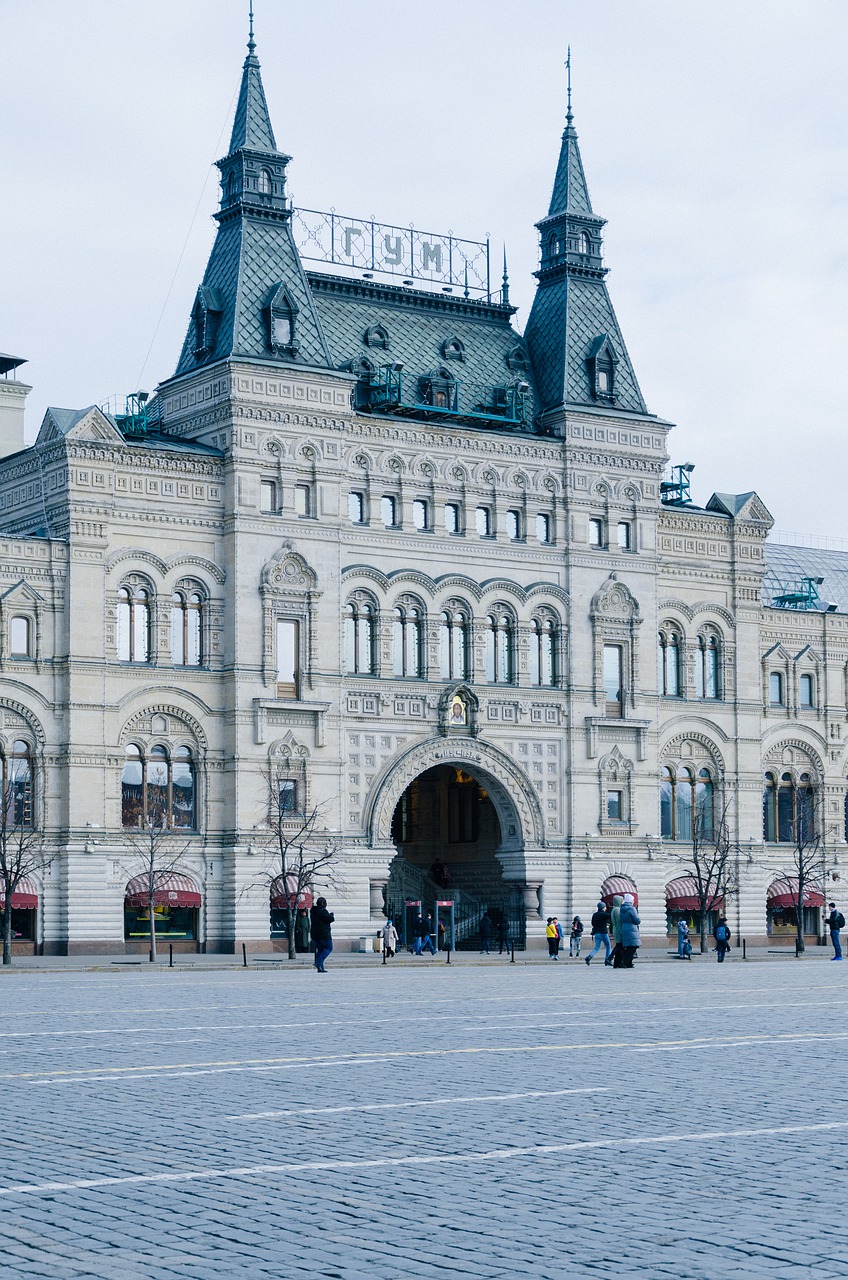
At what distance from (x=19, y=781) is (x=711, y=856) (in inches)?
1195

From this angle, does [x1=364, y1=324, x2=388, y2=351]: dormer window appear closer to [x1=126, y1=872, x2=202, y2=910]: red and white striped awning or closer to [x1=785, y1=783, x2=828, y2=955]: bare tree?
[x1=126, y1=872, x2=202, y2=910]: red and white striped awning

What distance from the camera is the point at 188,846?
68.6m

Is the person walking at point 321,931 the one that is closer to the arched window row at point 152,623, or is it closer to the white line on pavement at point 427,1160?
the arched window row at point 152,623

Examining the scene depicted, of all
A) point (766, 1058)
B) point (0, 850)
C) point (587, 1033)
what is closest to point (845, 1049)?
point (766, 1058)

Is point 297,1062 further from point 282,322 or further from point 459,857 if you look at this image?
point 459,857

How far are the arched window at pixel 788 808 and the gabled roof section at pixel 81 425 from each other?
111 feet

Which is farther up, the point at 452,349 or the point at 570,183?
the point at 570,183

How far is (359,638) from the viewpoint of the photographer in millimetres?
73562

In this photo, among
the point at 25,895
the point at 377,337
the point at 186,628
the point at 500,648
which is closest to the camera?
the point at 25,895

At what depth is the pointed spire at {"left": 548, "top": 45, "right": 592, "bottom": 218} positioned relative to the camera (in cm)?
8212

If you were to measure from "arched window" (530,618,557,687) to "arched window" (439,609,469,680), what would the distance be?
3.01 m

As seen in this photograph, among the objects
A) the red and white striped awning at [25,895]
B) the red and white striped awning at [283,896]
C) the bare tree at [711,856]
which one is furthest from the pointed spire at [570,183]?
the red and white striped awning at [25,895]

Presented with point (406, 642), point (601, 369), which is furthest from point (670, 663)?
point (406, 642)

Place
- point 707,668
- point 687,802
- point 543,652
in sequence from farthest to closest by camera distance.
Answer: point 707,668 < point 687,802 < point 543,652
